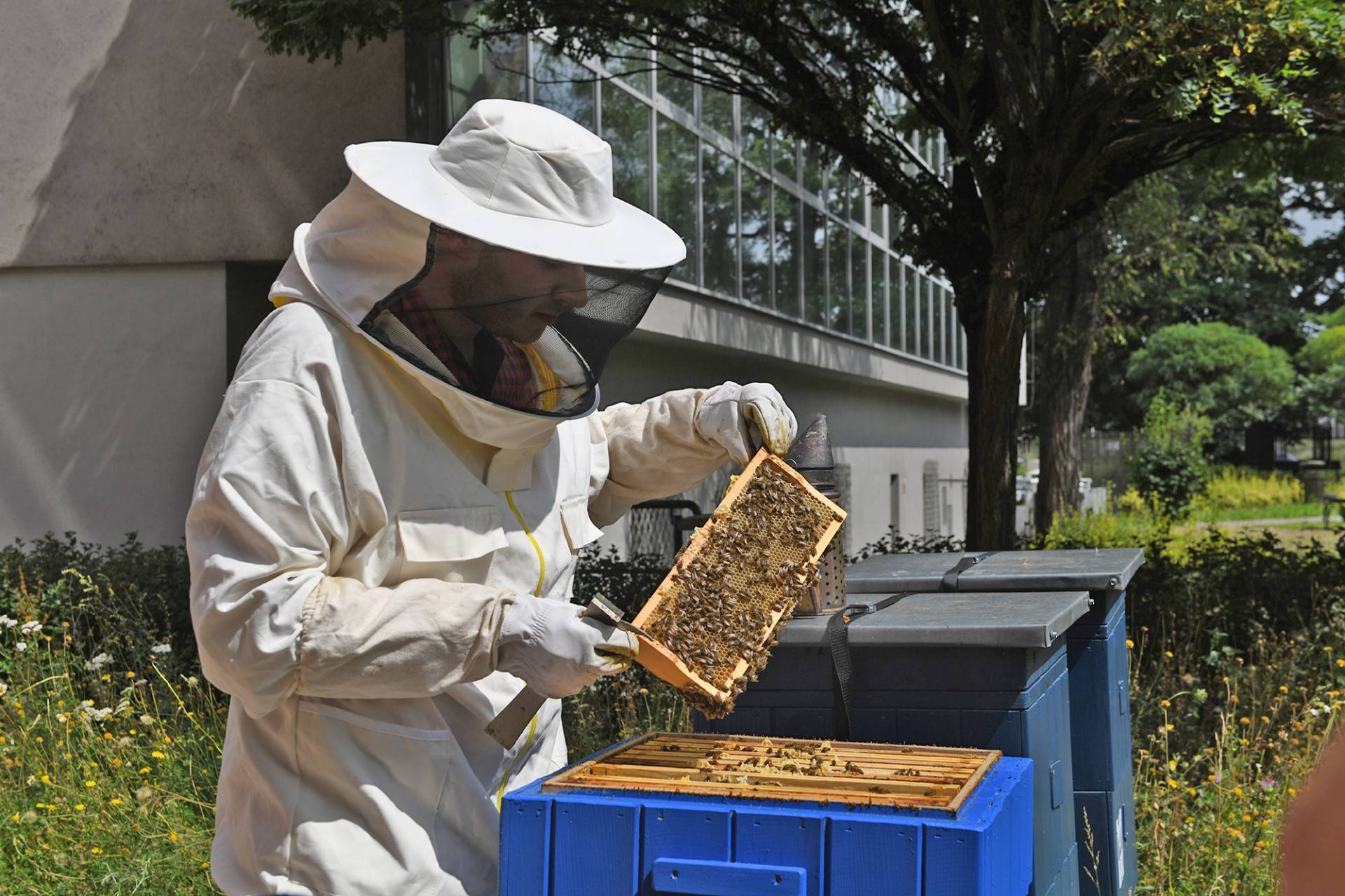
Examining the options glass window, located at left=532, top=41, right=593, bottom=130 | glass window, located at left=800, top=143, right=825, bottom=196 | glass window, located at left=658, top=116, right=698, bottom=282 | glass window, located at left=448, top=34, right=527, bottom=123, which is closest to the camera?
glass window, located at left=448, top=34, right=527, bottom=123

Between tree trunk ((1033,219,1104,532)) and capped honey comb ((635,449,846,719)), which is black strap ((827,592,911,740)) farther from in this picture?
tree trunk ((1033,219,1104,532))

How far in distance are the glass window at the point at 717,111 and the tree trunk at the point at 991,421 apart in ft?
12.6

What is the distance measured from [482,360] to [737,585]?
2.03 ft

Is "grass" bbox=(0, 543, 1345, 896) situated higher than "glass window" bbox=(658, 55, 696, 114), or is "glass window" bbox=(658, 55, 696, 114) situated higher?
"glass window" bbox=(658, 55, 696, 114)

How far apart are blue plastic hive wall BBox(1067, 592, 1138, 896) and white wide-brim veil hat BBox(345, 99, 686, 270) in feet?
5.36

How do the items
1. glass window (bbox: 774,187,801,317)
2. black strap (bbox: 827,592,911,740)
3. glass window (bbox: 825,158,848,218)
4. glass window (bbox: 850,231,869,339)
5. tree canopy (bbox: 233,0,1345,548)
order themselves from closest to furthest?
black strap (bbox: 827,592,911,740) < tree canopy (bbox: 233,0,1345,548) < glass window (bbox: 774,187,801,317) < glass window (bbox: 825,158,848,218) < glass window (bbox: 850,231,869,339)

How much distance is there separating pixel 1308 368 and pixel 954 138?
109 feet

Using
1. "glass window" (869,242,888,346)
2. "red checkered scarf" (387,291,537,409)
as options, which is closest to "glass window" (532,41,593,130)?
"red checkered scarf" (387,291,537,409)

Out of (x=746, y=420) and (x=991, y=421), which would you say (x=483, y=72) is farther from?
(x=746, y=420)

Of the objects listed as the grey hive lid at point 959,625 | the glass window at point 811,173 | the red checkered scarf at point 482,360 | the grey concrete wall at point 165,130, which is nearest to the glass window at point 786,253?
the glass window at point 811,173

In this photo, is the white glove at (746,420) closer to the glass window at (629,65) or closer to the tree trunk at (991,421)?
the tree trunk at (991,421)

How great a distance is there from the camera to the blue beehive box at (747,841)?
1.69 m

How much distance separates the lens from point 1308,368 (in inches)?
1395

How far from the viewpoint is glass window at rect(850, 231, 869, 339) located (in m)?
13.9
